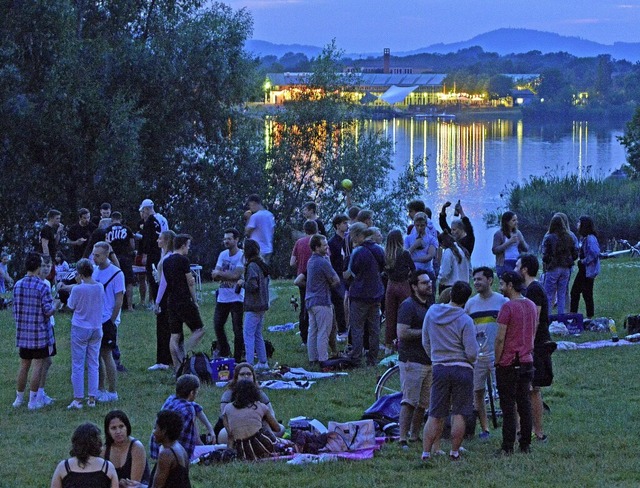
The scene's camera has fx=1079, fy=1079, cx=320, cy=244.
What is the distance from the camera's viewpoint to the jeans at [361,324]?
12.0 m

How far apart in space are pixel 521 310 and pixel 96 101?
2006 cm

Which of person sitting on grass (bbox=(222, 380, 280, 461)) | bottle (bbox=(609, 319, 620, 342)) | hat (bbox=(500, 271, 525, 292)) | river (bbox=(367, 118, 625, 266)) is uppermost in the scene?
hat (bbox=(500, 271, 525, 292))

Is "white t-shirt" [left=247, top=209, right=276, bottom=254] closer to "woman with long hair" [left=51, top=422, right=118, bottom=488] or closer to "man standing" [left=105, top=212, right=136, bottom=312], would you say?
"man standing" [left=105, top=212, right=136, bottom=312]

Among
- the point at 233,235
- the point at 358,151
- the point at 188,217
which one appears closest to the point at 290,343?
the point at 233,235

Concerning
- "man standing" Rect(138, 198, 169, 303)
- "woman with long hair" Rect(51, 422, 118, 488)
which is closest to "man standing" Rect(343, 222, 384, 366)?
"man standing" Rect(138, 198, 169, 303)

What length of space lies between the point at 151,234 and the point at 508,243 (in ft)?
17.0

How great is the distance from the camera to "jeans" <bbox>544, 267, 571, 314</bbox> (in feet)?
Result: 46.4

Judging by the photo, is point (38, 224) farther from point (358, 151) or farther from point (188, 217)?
point (358, 151)

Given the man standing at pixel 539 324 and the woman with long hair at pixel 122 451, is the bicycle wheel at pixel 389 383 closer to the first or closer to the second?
the man standing at pixel 539 324

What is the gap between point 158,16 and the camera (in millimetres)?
30312

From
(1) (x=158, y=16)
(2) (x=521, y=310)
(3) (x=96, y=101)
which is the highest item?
(1) (x=158, y=16)

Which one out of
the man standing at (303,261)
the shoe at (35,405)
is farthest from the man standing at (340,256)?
the shoe at (35,405)

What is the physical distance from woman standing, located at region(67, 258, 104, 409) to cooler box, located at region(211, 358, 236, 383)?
1369 millimetres

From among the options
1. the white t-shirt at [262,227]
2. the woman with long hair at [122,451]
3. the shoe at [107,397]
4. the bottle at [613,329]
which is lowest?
the shoe at [107,397]
